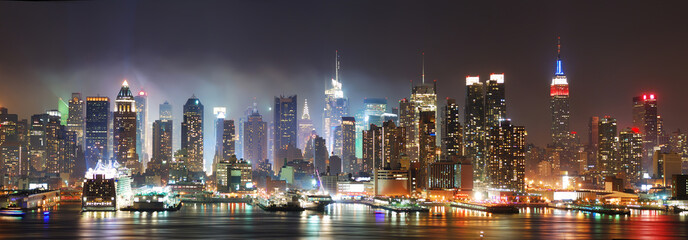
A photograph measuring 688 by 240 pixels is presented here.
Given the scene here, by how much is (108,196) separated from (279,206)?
21055 millimetres

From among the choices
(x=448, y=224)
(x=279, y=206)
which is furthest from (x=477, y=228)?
(x=279, y=206)

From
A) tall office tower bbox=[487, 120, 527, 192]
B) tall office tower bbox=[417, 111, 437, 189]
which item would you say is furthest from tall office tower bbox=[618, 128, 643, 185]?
tall office tower bbox=[417, 111, 437, 189]

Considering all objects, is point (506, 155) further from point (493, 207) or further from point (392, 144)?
point (493, 207)

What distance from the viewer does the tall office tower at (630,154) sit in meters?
152

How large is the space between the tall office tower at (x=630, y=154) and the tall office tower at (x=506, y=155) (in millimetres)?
26764

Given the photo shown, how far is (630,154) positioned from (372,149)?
2055 inches

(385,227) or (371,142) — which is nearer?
(385,227)

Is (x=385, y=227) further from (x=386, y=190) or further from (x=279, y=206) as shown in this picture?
(x=386, y=190)

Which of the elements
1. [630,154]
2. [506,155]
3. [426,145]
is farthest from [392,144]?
[630,154]

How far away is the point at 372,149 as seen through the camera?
6496 inches

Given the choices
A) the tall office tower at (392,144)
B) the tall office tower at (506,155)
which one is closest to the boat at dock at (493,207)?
the tall office tower at (506,155)

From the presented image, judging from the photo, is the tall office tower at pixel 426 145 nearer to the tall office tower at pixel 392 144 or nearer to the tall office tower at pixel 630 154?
the tall office tower at pixel 392 144

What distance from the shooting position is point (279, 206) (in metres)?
98.8

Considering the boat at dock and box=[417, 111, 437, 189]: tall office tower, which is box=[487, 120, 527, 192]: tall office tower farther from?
the boat at dock
